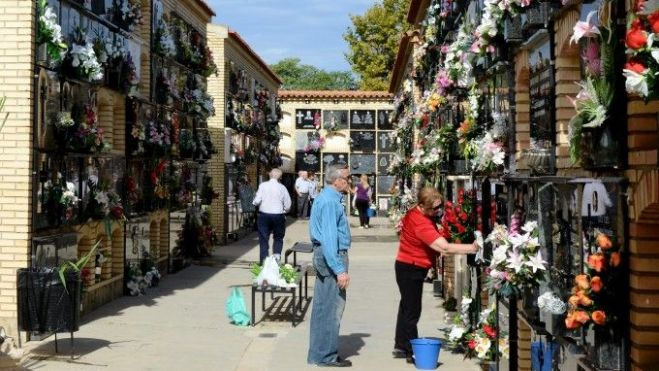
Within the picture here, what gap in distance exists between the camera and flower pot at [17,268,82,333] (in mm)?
9266

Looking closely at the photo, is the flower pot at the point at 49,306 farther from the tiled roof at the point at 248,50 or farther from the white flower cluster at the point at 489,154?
the tiled roof at the point at 248,50

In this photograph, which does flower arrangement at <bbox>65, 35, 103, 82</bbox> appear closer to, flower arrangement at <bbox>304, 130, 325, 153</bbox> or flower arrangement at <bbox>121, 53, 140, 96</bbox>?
flower arrangement at <bbox>121, 53, 140, 96</bbox>

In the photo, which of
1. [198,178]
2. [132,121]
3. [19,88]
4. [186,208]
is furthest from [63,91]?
[198,178]

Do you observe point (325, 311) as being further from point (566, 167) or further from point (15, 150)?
point (15, 150)

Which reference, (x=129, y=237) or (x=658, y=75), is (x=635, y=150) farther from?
(x=129, y=237)

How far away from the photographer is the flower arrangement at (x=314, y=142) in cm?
4153

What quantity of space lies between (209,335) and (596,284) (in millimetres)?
7164

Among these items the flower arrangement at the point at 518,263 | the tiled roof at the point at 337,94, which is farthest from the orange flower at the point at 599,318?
the tiled roof at the point at 337,94

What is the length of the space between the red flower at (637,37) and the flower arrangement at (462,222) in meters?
6.42

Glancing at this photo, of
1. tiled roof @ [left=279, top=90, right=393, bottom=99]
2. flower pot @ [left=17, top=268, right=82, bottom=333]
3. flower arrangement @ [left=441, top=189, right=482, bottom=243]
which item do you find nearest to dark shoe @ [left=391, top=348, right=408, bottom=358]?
flower arrangement @ [left=441, top=189, right=482, bottom=243]

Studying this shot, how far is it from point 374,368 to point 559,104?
374 centimetres

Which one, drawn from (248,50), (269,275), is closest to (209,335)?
(269,275)

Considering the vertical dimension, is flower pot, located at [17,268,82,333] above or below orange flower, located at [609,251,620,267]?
below

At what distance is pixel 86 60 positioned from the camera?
37.6 ft
